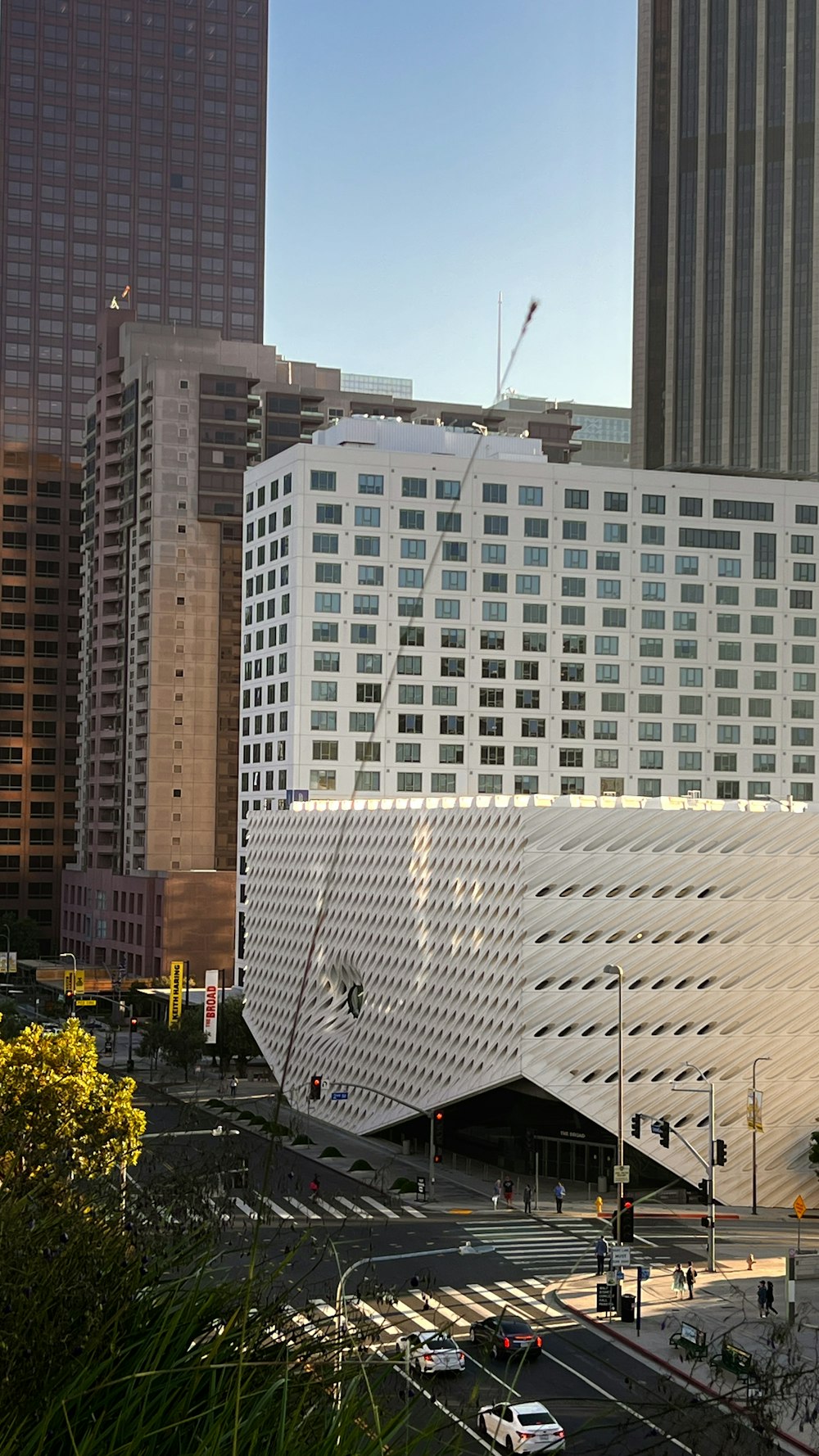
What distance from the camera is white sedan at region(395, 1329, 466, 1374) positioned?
9.21 m

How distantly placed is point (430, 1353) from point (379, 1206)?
6047cm

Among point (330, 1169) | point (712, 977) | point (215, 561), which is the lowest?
point (330, 1169)

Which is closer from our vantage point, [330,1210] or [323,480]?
[330,1210]

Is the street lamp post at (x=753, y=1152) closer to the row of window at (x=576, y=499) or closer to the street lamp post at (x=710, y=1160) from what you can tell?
the street lamp post at (x=710, y=1160)

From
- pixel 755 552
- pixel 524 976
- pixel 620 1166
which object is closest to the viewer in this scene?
pixel 620 1166

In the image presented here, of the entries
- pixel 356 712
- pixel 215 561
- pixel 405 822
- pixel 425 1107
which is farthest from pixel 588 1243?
→ pixel 215 561

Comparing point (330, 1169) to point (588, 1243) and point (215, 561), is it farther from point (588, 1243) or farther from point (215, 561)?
point (215, 561)

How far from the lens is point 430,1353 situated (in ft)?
37.3

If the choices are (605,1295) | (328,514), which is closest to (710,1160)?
(605,1295)

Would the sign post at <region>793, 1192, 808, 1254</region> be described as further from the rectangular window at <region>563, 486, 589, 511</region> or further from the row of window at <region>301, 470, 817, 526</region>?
the rectangular window at <region>563, 486, 589, 511</region>

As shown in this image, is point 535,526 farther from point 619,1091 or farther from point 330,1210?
point 330,1210

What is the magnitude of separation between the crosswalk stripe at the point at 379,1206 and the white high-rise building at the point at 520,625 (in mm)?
45773

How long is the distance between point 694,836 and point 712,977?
6363mm

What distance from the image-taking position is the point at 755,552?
126812mm
